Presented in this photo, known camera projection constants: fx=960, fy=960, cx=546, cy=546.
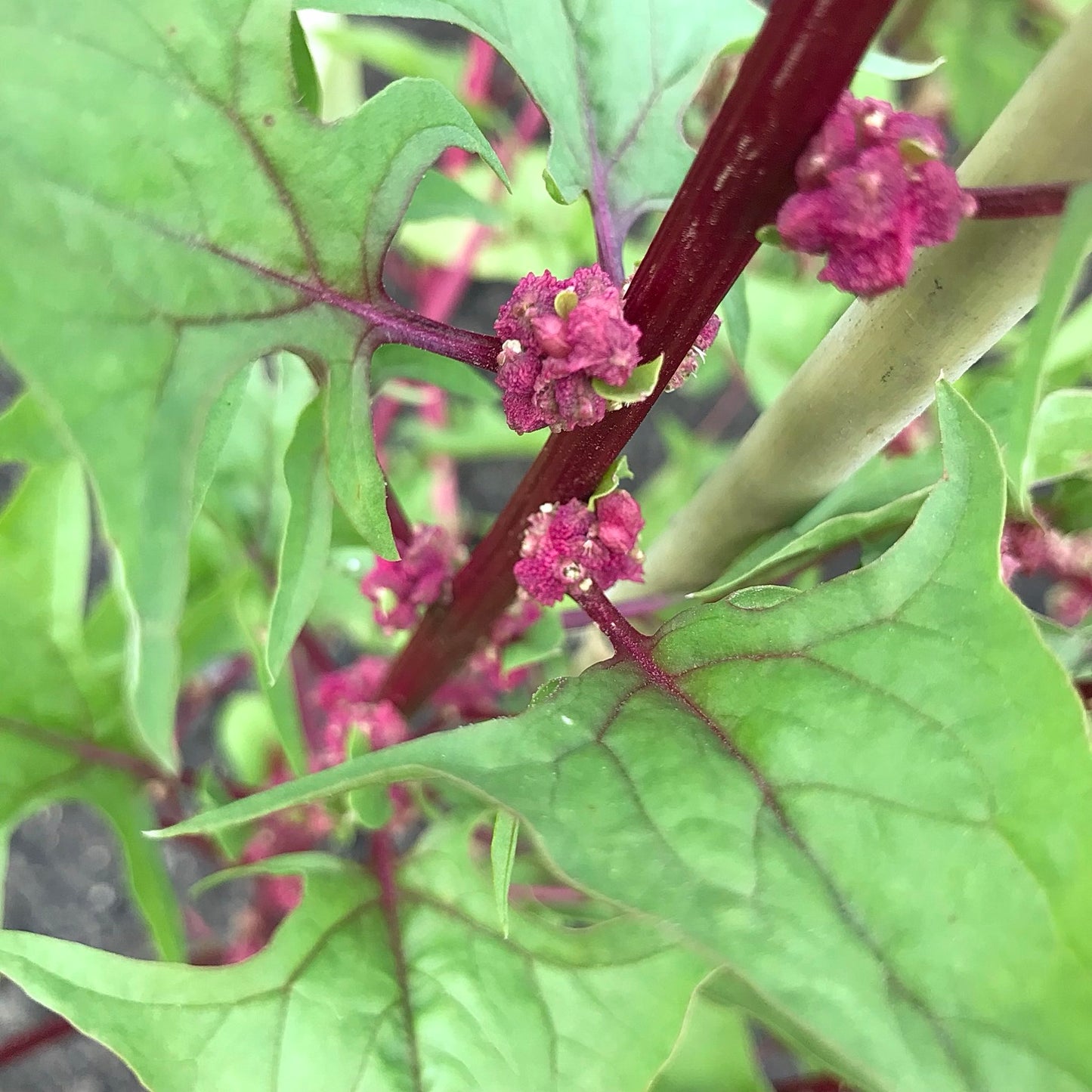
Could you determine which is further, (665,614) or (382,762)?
(665,614)

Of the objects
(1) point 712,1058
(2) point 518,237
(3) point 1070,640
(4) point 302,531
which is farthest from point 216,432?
(2) point 518,237

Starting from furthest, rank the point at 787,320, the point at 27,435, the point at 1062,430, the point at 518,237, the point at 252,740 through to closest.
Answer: the point at 518,237
the point at 252,740
the point at 787,320
the point at 27,435
the point at 1062,430

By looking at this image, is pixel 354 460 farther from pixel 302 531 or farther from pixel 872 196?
pixel 872 196

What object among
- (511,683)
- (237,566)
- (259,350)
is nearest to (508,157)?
(237,566)

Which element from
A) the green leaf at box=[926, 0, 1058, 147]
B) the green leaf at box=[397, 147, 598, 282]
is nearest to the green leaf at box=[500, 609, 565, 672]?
the green leaf at box=[397, 147, 598, 282]

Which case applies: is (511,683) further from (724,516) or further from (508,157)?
(508,157)

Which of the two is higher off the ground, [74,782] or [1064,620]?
[1064,620]

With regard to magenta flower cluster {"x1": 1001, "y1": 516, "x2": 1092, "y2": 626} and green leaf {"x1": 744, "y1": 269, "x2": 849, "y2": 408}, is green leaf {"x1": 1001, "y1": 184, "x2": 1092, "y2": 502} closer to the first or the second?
magenta flower cluster {"x1": 1001, "y1": 516, "x2": 1092, "y2": 626}
